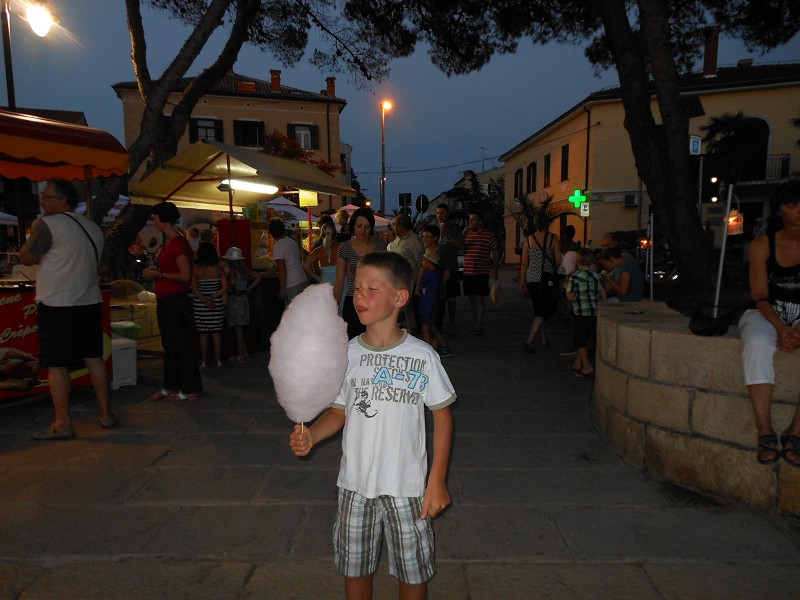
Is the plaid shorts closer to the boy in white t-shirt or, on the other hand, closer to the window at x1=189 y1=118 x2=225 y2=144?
the boy in white t-shirt

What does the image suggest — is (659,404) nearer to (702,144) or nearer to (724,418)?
(724,418)

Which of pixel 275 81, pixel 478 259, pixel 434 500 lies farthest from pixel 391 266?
pixel 275 81

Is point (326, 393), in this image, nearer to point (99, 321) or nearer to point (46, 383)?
point (99, 321)

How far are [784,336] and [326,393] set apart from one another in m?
2.75

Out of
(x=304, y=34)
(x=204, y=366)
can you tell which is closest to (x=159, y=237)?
(x=304, y=34)

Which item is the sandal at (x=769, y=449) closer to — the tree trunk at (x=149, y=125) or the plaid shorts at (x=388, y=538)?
the plaid shorts at (x=388, y=538)

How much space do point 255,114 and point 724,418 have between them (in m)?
35.4

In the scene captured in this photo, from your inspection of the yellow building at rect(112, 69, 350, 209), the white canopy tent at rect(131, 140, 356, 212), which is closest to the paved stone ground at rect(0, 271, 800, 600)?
the white canopy tent at rect(131, 140, 356, 212)

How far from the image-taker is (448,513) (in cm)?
320

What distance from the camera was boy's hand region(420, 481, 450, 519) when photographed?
6.47 feet

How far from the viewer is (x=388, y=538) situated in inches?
81.0

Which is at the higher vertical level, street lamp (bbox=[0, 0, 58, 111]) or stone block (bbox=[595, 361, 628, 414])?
street lamp (bbox=[0, 0, 58, 111])

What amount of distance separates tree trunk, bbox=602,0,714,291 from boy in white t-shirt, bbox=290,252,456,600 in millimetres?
5315

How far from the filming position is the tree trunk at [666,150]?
627cm
